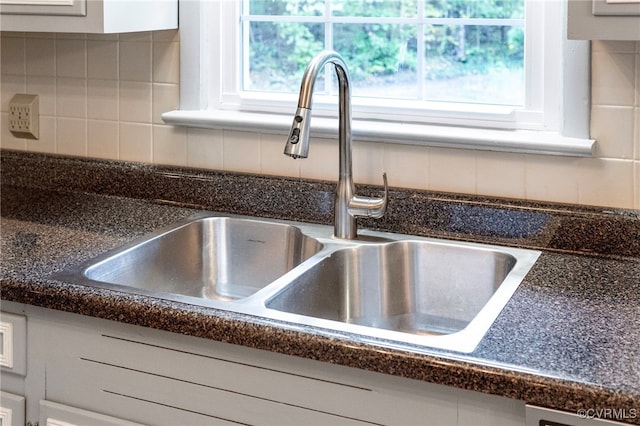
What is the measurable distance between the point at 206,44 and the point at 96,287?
2.70 ft

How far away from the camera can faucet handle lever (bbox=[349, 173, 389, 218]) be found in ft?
5.91

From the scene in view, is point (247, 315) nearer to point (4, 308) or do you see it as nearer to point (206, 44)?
point (4, 308)

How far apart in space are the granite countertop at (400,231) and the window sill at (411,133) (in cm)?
11

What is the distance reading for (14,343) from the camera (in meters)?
1.59

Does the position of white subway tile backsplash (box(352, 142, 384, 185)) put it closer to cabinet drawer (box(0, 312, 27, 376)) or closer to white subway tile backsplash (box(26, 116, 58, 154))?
cabinet drawer (box(0, 312, 27, 376))

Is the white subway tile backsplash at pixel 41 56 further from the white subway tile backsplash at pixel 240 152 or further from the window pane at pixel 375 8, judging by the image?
the window pane at pixel 375 8

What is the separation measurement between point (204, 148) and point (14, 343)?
2.36 feet

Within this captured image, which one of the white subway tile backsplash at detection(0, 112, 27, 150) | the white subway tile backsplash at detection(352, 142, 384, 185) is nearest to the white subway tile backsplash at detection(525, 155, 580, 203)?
the white subway tile backsplash at detection(352, 142, 384, 185)

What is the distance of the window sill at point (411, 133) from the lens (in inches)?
68.7

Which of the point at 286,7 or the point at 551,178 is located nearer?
the point at 551,178

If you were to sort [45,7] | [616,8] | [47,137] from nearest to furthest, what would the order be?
1. [616,8]
2. [45,7]
3. [47,137]

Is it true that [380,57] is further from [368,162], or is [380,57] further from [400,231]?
[400,231]

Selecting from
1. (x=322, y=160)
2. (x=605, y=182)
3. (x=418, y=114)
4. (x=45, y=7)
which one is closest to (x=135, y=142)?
(x=45, y=7)

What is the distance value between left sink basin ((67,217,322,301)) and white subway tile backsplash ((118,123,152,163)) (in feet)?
1.01
